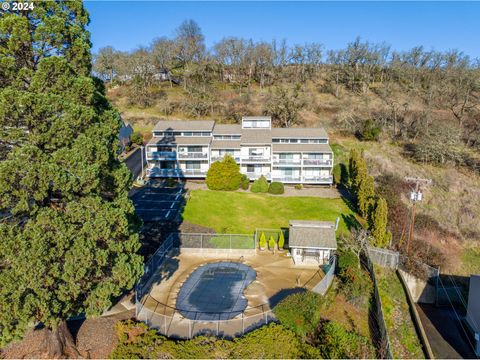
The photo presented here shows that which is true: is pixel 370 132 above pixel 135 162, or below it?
above

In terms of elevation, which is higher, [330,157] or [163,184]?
[330,157]

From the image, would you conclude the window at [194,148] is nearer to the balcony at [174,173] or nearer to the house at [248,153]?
the house at [248,153]

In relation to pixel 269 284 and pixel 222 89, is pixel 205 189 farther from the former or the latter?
pixel 222 89

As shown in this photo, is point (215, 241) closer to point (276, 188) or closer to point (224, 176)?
point (224, 176)

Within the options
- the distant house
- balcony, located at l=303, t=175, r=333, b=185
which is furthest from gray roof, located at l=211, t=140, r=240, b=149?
the distant house

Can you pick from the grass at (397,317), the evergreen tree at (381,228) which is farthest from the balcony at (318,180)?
the grass at (397,317)

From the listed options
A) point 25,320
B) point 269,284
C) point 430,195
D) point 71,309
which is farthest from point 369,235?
point 25,320

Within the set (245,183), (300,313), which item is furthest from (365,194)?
(300,313)
